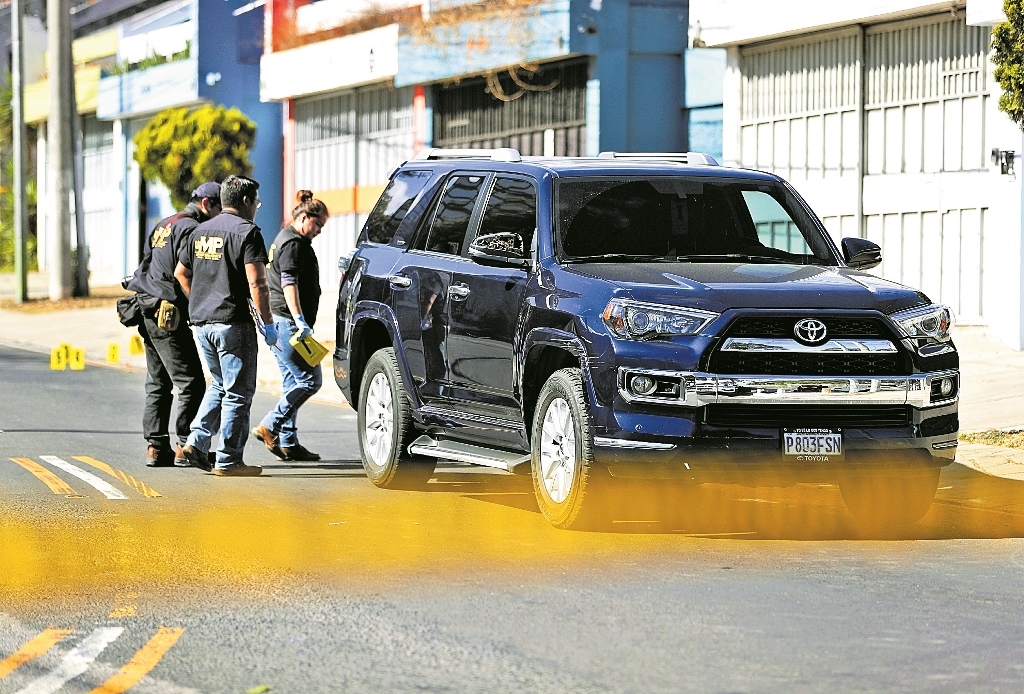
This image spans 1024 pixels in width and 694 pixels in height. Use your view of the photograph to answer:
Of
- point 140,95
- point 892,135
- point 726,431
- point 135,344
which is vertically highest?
point 140,95

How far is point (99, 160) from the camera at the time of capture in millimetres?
53094

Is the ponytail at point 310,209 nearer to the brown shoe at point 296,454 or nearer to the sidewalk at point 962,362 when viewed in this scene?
the brown shoe at point 296,454

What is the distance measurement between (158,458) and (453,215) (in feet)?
9.97

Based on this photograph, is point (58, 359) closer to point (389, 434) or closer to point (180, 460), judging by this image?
point (180, 460)

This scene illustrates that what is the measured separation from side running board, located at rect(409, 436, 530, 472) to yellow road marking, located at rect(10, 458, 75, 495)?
2199 mm

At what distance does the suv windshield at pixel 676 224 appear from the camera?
33.5ft

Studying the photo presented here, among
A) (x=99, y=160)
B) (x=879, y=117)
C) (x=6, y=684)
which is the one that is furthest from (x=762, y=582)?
(x=99, y=160)

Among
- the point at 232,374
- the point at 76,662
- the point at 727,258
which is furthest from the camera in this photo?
the point at 232,374

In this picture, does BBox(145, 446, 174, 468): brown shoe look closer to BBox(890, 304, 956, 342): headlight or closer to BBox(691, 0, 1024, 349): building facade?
BBox(890, 304, 956, 342): headlight

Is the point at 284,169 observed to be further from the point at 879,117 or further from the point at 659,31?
the point at 879,117

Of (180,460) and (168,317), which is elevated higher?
(168,317)

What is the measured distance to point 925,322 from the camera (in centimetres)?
950

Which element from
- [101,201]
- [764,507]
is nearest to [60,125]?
[101,201]

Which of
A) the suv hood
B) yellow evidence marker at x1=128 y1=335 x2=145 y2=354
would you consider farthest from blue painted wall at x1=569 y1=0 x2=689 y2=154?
the suv hood
